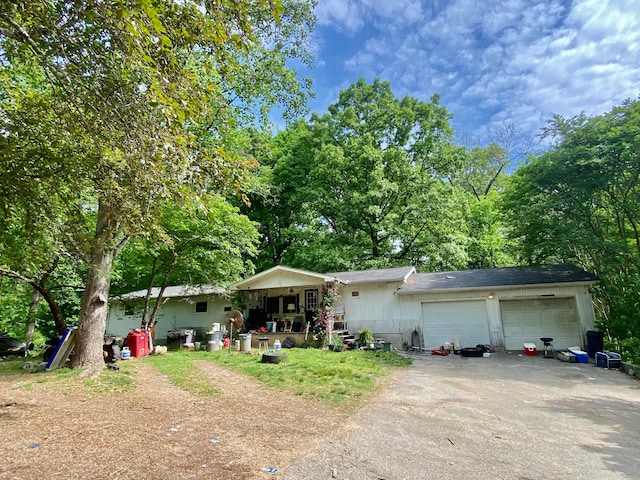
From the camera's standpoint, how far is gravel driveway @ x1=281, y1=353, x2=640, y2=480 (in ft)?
11.9

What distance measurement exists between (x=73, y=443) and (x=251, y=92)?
35.9 feet

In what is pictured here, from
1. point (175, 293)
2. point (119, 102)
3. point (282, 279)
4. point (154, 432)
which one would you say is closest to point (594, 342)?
point (282, 279)

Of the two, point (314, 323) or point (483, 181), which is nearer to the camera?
point (314, 323)

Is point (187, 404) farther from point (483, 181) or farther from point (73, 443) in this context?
point (483, 181)

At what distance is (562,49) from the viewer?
10.7 meters

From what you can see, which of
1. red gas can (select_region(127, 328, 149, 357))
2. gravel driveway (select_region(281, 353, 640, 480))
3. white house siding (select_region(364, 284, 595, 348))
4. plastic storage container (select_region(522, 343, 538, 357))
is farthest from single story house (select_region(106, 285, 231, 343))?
plastic storage container (select_region(522, 343, 538, 357))

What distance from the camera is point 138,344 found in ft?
40.9

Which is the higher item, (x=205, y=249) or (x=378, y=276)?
(x=205, y=249)

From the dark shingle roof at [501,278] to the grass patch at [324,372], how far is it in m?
3.98

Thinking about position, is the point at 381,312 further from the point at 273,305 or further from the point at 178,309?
the point at 178,309

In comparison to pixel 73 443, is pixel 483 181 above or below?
above

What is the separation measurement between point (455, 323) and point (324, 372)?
785 centimetres

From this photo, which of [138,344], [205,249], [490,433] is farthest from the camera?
[205,249]

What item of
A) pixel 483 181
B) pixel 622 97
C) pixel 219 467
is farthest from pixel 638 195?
pixel 483 181
